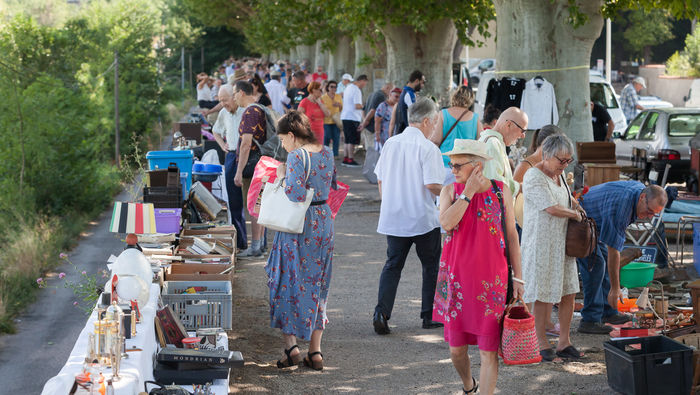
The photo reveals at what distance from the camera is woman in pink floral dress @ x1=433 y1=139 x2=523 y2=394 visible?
5.77 metres

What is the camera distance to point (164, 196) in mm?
9680

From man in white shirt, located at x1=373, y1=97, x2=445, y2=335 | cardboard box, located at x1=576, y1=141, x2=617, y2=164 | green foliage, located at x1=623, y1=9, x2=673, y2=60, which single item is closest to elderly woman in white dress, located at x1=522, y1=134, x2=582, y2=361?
man in white shirt, located at x1=373, y1=97, x2=445, y2=335

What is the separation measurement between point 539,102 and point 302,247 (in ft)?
23.5

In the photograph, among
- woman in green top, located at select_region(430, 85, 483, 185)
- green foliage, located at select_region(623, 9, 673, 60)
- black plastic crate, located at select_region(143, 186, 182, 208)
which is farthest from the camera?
green foliage, located at select_region(623, 9, 673, 60)

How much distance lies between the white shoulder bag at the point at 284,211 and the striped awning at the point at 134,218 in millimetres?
950

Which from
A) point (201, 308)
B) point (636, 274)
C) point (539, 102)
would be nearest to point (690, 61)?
point (539, 102)

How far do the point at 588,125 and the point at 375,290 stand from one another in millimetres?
5208

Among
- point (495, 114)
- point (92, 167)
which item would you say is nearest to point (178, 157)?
point (495, 114)

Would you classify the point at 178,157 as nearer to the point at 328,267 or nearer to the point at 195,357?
the point at 328,267

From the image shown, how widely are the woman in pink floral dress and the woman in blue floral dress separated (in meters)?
1.44

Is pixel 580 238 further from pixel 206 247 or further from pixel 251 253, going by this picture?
pixel 251 253

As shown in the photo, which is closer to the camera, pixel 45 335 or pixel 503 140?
pixel 503 140

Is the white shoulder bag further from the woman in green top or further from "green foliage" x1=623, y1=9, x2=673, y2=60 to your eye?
"green foliage" x1=623, y1=9, x2=673, y2=60

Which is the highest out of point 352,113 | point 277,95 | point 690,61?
point 690,61
